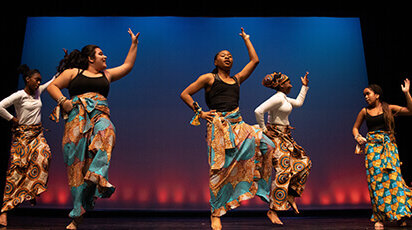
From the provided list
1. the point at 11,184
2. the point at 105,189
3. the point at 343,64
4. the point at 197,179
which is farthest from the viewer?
the point at 343,64

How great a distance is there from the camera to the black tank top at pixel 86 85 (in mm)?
2977

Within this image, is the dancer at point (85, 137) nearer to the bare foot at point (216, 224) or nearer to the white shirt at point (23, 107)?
the bare foot at point (216, 224)

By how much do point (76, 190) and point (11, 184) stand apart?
4.29 ft

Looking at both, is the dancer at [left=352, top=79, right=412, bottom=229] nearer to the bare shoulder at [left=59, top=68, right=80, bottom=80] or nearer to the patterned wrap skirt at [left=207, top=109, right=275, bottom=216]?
the patterned wrap skirt at [left=207, top=109, right=275, bottom=216]

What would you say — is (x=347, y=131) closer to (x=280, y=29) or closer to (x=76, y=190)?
(x=280, y=29)

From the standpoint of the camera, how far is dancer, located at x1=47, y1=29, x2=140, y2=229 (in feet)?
9.18

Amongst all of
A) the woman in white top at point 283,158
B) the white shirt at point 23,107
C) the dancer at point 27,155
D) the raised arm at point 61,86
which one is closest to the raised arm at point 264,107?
the woman in white top at point 283,158

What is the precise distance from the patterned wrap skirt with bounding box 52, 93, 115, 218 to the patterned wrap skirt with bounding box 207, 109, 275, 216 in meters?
0.81

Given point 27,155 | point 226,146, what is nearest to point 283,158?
point 226,146

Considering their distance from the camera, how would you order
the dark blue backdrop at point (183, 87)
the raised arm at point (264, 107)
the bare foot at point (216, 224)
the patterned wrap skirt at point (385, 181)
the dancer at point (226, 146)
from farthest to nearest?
the dark blue backdrop at point (183, 87) < the raised arm at point (264, 107) < the patterned wrap skirt at point (385, 181) < the dancer at point (226, 146) < the bare foot at point (216, 224)

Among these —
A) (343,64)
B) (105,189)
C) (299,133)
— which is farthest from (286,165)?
(343,64)

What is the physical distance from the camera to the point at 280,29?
5.66 meters

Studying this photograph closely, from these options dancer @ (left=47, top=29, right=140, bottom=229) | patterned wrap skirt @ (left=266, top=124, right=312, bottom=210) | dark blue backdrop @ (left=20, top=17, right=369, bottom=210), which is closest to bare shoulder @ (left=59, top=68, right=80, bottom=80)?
dancer @ (left=47, top=29, right=140, bottom=229)

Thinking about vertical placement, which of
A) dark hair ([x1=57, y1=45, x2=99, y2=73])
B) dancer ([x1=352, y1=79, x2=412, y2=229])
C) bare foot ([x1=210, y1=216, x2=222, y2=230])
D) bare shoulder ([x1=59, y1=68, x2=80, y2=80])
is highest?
dark hair ([x1=57, y1=45, x2=99, y2=73])
